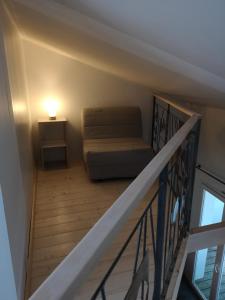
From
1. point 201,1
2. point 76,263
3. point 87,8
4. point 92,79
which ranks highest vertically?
point 87,8

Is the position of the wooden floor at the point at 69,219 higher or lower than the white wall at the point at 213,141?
lower

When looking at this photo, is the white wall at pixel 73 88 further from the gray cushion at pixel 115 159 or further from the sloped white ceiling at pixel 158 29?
the sloped white ceiling at pixel 158 29

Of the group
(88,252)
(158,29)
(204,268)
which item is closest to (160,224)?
(88,252)

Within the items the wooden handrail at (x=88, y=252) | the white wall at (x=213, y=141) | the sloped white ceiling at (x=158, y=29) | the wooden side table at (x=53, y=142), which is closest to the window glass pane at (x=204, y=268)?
the white wall at (x=213, y=141)

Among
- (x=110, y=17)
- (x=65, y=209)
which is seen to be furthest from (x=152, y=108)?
(x=110, y=17)

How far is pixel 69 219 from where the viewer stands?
2871 millimetres

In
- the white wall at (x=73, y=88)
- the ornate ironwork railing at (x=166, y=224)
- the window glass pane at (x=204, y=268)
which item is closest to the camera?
the ornate ironwork railing at (x=166, y=224)

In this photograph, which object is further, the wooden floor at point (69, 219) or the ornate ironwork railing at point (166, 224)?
the wooden floor at point (69, 219)

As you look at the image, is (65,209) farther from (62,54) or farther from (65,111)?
(62,54)

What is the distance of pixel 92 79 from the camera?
4.19 meters

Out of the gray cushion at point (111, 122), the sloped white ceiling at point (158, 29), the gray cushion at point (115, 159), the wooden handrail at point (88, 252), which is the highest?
the sloped white ceiling at point (158, 29)

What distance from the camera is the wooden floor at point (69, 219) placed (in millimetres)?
2180

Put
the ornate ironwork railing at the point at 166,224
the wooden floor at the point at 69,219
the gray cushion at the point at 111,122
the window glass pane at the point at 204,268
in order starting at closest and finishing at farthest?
the ornate ironwork railing at the point at 166,224, the wooden floor at the point at 69,219, the gray cushion at the point at 111,122, the window glass pane at the point at 204,268

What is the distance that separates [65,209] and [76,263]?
2566mm
